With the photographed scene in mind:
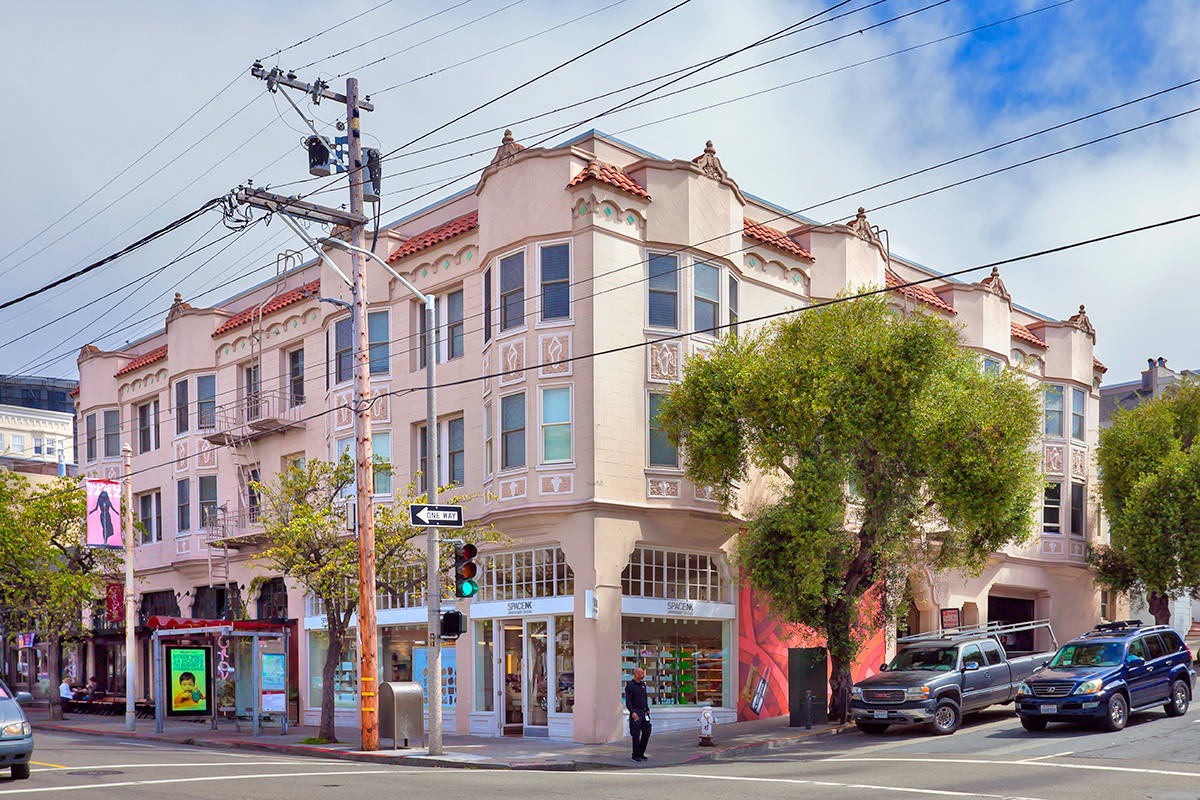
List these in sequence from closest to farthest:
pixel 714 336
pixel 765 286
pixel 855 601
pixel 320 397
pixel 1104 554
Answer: pixel 855 601
pixel 714 336
pixel 765 286
pixel 320 397
pixel 1104 554

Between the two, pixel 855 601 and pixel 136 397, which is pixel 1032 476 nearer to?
pixel 855 601

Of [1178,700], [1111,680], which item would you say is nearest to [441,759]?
[1111,680]

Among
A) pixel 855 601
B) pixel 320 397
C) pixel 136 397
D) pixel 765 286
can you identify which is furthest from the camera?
pixel 136 397

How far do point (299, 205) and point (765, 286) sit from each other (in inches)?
466

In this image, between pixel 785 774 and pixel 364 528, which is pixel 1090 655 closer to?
pixel 785 774

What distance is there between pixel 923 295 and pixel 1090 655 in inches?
573

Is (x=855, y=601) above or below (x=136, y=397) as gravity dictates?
below

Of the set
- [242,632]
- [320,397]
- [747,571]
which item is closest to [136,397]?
[320,397]

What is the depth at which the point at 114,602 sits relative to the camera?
38875 millimetres

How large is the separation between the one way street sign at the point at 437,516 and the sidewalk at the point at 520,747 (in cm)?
408

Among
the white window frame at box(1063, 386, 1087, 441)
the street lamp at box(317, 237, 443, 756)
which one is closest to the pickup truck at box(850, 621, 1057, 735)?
the street lamp at box(317, 237, 443, 756)

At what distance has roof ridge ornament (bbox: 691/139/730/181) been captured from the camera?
2655cm

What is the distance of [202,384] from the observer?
3816 centimetres

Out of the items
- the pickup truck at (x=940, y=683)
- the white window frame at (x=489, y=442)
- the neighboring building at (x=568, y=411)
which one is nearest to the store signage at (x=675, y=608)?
the neighboring building at (x=568, y=411)
